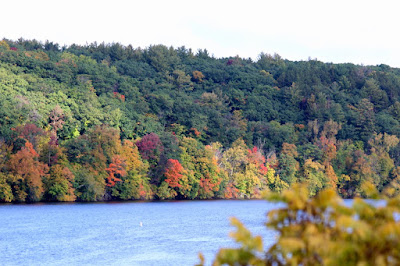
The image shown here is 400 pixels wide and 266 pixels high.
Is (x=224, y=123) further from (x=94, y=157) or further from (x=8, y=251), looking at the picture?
(x=8, y=251)

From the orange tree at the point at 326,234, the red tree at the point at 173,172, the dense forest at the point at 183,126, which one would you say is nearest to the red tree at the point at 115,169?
the dense forest at the point at 183,126

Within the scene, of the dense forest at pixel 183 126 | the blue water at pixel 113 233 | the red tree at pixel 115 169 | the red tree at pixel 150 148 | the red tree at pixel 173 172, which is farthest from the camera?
the red tree at pixel 150 148

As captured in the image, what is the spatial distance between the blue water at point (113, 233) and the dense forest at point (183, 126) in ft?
18.0

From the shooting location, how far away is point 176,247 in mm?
31438

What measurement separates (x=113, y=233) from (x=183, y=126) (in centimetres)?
4454

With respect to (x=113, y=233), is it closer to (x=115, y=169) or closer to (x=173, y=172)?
(x=115, y=169)

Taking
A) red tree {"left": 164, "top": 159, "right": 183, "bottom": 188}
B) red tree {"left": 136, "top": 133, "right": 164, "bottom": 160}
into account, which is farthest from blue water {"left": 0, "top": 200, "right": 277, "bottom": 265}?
red tree {"left": 136, "top": 133, "right": 164, "bottom": 160}

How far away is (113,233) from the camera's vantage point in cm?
3681

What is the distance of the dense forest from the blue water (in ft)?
18.0

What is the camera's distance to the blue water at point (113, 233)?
2847 centimetres

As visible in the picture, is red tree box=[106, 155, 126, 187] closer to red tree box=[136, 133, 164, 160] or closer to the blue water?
the blue water

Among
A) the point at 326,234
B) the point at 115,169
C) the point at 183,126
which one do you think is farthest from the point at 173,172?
the point at 326,234

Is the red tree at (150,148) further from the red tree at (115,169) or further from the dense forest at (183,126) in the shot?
the red tree at (115,169)

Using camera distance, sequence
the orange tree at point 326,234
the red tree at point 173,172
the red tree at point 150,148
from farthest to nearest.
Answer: the red tree at point 150,148 → the red tree at point 173,172 → the orange tree at point 326,234
